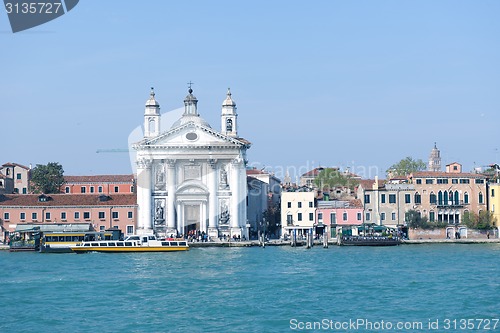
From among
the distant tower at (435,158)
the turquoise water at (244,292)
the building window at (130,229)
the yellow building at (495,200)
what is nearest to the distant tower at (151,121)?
the building window at (130,229)

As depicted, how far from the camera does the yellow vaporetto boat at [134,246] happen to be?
165ft

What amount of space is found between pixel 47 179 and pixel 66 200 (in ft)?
37.0

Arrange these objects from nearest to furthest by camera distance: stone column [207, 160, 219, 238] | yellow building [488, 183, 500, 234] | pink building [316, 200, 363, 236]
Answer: yellow building [488, 183, 500, 234]
stone column [207, 160, 219, 238]
pink building [316, 200, 363, 236]

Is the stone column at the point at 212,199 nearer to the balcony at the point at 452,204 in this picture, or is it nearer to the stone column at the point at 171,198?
the stone column at the point at 171,198

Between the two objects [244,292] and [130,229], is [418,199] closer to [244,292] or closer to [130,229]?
[130,229]

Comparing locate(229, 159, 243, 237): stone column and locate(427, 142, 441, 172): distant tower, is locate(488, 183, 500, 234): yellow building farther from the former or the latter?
locate(427, 142, 441, 172): distant tower

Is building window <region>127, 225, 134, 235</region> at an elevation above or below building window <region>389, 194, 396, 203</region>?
below

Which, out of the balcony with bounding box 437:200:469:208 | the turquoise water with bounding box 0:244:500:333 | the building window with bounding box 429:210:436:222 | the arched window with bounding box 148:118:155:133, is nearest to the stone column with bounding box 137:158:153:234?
the arched window with bounding box 148:118:155:133

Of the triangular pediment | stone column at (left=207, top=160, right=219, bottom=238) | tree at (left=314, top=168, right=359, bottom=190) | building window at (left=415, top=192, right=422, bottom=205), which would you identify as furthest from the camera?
tree at (left=314, top=168, right=359, bottom=190)

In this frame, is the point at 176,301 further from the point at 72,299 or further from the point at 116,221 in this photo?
the point at 116,221

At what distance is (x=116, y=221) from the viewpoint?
58875 millimetres

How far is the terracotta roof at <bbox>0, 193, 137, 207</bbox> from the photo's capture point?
2307 inches

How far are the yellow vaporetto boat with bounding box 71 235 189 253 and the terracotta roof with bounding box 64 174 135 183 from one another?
1591 cm

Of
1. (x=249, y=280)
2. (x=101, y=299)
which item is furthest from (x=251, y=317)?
(x=249, y=280)
